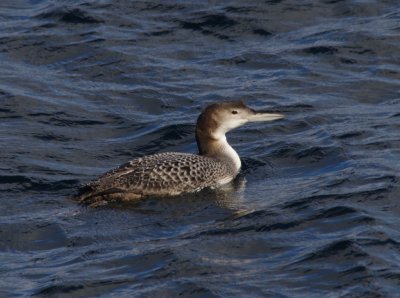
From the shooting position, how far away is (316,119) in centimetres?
1505

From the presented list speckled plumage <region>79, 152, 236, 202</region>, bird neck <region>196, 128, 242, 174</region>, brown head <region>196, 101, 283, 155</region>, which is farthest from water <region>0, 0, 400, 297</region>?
brown head <region>196, 101, 283, 155</region>

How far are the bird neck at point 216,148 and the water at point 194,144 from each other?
0.88ft

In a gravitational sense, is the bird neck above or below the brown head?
below

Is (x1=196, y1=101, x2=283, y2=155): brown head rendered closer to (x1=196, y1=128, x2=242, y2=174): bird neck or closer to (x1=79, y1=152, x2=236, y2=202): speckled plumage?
(x1=196, y1=128, x2=242, y2=174): bird neck

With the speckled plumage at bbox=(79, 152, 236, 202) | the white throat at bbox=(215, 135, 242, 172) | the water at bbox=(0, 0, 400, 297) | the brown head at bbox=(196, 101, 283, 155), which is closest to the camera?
the water at bbox=(0, 0, 400, 297)

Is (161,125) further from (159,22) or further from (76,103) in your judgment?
(159,22)

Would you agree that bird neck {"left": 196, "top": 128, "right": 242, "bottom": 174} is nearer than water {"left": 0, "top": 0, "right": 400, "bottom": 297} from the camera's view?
No

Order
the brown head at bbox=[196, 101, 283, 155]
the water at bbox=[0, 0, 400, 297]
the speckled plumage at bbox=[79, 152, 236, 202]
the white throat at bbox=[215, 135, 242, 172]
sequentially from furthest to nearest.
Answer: the brown head at bbox=[196, 101, 283, 155] < the white throat at bbox=[215, 135, 242, 172] < the speckled plumage at bbox=[79, 152, 236, 202] < the water at bbox=[0, 0, 400, 297]

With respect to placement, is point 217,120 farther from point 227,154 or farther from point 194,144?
point 194,144

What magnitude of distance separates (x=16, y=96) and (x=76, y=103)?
2.66ft

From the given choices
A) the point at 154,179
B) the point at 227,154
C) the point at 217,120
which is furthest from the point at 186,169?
the point at 217,120

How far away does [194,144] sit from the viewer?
1477 cm

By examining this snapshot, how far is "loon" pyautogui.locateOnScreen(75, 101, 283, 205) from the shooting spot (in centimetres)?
1239

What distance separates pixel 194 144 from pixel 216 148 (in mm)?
1183
